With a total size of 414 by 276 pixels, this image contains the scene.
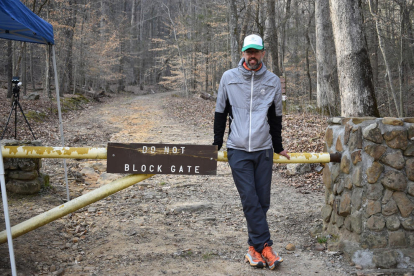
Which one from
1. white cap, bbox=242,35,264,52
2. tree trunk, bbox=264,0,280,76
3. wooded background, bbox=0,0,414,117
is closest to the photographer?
white cap, bbox=242,35,264,52

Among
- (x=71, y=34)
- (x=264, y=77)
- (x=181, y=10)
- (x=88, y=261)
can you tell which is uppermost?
(x=181, y=10)

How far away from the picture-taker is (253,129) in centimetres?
325

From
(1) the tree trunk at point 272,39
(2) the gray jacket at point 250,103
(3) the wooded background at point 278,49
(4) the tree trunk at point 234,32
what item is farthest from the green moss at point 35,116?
(2) the gray jacket at point 250,103

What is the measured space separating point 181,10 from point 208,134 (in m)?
30.6

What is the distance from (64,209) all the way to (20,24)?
2958 millimetres

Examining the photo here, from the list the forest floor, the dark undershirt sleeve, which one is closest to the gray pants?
the dark undershirt sleeve

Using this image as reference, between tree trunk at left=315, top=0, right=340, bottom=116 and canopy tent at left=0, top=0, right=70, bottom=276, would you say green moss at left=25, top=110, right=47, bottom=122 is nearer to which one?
canopy tent at left=0, top=0, right=70, bottom=276

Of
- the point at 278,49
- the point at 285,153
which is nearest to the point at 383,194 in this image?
the point at 285,153

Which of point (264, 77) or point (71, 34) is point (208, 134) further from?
point (71, 34)

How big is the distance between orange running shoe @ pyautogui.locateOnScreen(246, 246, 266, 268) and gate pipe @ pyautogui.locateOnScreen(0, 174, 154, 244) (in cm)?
129

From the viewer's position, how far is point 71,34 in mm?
24266

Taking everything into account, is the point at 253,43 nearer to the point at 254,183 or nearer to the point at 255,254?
the point at 254,183

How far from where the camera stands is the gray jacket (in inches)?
128

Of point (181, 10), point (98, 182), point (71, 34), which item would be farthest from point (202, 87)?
point (98, 182)
